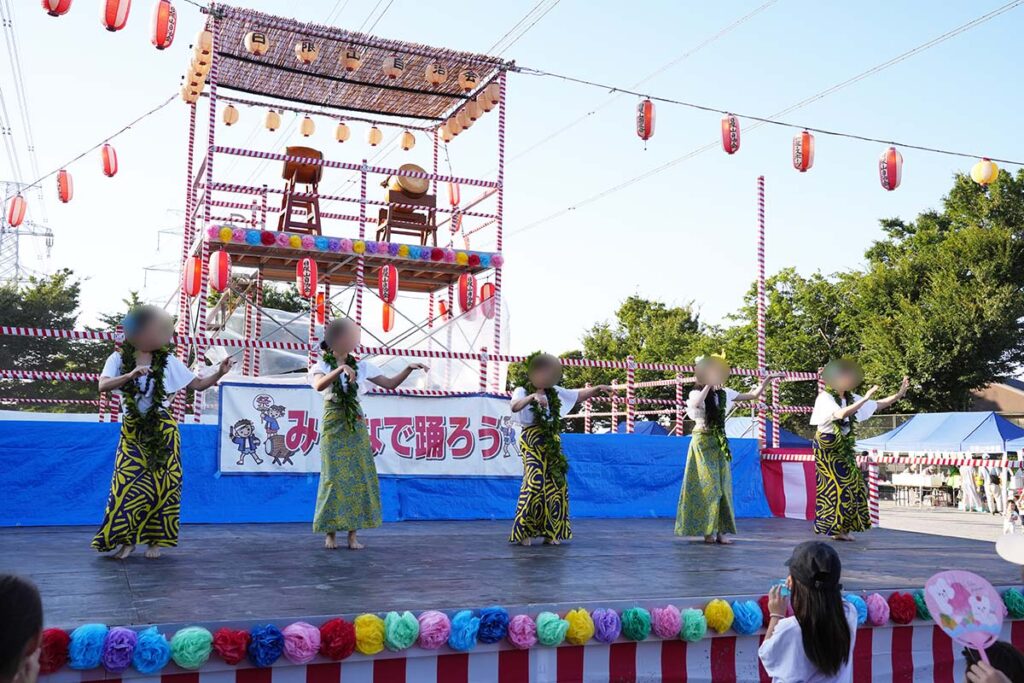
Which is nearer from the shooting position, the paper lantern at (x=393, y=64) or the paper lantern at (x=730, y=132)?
the paper lantern at (x=730, y=132)

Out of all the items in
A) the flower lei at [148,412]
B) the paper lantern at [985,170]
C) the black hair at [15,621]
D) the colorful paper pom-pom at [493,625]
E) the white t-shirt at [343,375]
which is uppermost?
the paper lantern at [985,170]

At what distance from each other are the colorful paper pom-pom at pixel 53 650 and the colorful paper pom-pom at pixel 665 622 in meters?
2.35

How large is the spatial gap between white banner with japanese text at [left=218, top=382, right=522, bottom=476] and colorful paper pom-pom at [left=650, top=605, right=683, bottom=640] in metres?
4.33

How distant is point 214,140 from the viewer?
10578mm

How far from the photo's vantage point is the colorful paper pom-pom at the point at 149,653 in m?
2.95

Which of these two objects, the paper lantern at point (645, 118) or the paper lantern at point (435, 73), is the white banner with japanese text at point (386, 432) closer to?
the paper lantern at point (645, 118)

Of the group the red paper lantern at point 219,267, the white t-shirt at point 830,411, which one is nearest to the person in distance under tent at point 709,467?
the white t-shirt at point 830,411

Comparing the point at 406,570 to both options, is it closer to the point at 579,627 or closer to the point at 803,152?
the point at 579,627

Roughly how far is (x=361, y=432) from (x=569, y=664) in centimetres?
285

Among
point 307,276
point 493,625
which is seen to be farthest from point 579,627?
point 307,276

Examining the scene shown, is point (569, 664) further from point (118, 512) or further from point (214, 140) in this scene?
point (214, 140)

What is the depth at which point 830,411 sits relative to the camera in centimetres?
755

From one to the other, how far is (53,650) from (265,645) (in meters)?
0.68

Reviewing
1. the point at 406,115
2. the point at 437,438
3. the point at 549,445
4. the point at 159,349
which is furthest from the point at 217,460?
the point at 406,115
